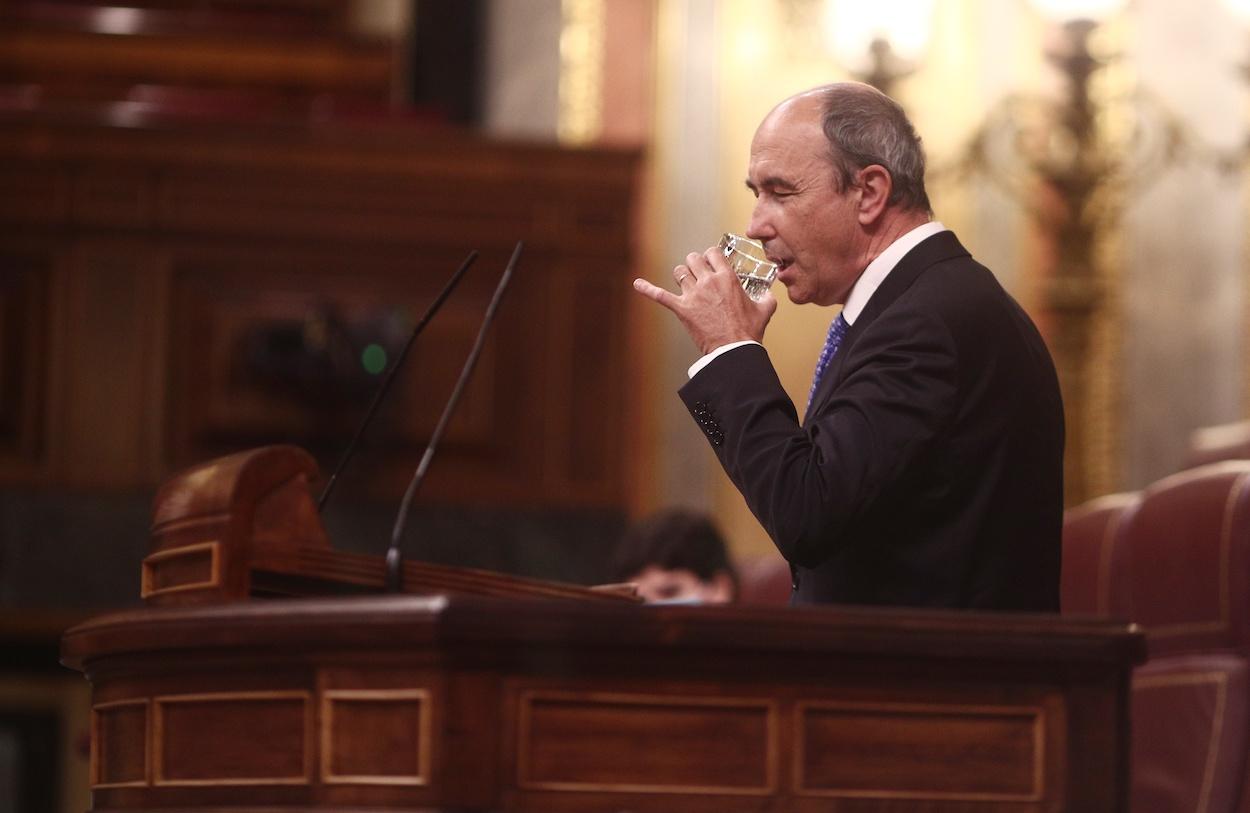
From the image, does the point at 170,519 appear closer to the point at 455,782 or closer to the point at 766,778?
the point at 455,782

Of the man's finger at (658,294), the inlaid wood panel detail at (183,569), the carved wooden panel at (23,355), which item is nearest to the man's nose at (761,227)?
the man's finger at (658,294)

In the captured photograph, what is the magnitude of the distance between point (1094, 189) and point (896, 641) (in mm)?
4230

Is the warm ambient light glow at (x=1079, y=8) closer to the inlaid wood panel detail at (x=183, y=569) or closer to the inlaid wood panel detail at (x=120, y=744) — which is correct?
the inlaid wood panel detail at (x=183, y=569)

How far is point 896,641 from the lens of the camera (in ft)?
6.21

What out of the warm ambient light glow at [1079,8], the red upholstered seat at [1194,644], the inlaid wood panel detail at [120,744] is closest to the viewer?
the inlaid wood panel detail at [120,744]

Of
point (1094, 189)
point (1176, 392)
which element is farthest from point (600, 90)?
point (1176, 392)

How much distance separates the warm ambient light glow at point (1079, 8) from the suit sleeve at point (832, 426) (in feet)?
11.7

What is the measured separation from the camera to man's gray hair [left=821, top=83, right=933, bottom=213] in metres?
2.33

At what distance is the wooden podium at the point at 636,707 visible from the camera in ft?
6.00

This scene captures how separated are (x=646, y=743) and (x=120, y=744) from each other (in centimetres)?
58

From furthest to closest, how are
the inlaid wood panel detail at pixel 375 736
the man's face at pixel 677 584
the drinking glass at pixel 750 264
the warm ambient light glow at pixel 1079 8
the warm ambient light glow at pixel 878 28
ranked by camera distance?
the warm ambient light glow at pixel 878 28 → the warm ambient light glow at pixel 1079 8 → the man's face at pixel 677 584 → the drinking glass at pixel 750 264 → the inlaid wood panel detail at pixel 375 736

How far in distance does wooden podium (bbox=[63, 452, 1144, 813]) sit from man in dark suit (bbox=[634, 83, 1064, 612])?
0.66ft

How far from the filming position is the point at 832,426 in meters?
2.08

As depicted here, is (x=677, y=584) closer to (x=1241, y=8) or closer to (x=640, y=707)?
(x=640, y=707)
